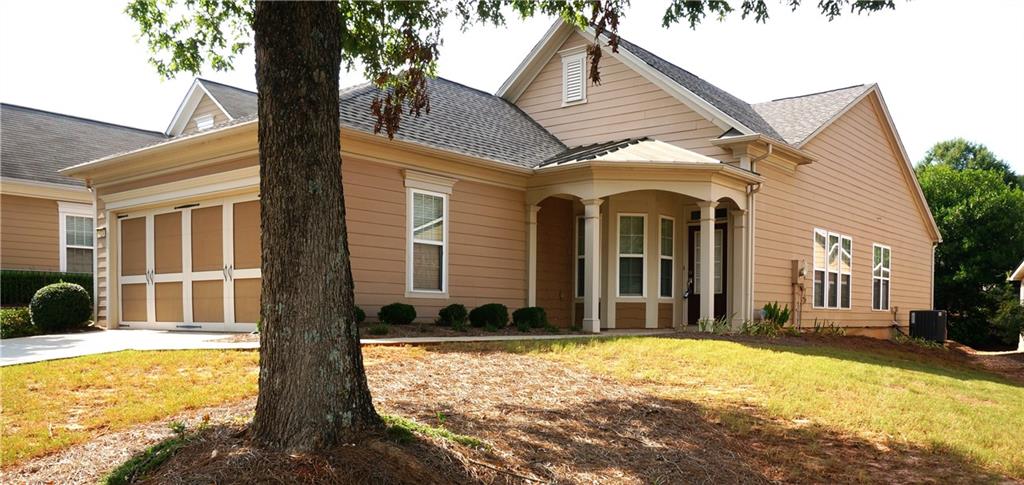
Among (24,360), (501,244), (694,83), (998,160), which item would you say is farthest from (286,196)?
(998,160)

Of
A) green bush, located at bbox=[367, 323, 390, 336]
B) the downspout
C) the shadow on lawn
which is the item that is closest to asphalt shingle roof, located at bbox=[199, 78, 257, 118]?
green bush, located at bbox=[367, 323, 390, 336]

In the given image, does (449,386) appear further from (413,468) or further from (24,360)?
(24,360)

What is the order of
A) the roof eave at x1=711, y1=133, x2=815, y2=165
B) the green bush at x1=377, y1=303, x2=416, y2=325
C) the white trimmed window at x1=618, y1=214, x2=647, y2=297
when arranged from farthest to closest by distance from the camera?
the white trimmed window at x1=618, y1=214, x2=647, y2=297 → the roof eave at x1=711, y1=133, x2=815, y2=165 → the green bush at x1=377, y1=303, x2=416, y2=325

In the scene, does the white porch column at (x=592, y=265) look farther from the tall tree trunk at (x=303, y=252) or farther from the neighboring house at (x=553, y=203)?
the tall tree trunk at (x=303, y=252)

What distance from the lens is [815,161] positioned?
1739 cm

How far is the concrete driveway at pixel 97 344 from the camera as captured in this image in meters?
9.39

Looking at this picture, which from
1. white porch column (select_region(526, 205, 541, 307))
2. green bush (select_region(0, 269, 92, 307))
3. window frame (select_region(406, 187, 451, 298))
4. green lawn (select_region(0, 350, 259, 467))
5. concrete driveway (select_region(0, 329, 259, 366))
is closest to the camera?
green lawn (select_region(0, 350, 259, 467))

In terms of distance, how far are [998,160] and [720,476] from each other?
5078 centimetres

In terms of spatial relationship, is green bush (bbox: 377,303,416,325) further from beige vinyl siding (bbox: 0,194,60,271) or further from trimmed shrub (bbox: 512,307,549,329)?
beige vinyl siding (bbox: 0,194,60,271)

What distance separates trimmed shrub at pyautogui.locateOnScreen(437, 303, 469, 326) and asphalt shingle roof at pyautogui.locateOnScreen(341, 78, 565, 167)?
2.67m

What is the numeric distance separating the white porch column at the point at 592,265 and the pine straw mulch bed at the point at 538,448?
5.84 m

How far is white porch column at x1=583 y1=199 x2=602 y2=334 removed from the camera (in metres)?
14.1

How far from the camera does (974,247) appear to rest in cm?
3266

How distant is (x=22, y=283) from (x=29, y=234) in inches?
72.4
